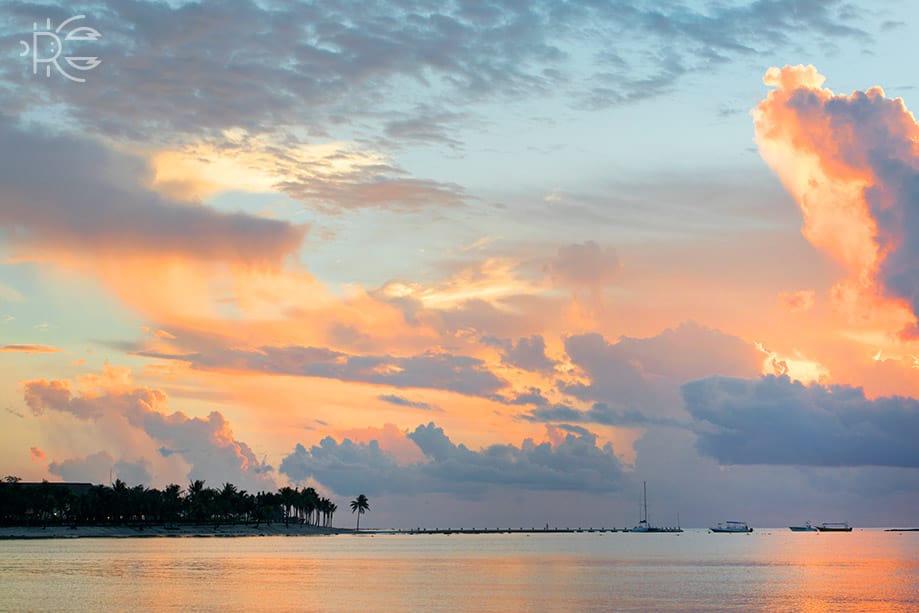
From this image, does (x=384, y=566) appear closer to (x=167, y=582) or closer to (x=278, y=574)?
(x=278, y=574)

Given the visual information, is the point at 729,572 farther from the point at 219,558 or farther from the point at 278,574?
the point at 219,558

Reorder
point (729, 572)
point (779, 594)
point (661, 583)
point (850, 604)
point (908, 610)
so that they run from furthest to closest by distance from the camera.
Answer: point (729, 572), point (661, 583), point (779, 594), point (850, 604), point (908, 610)

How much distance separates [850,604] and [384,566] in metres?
88.4

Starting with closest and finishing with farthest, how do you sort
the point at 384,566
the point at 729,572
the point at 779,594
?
the point at 779,594 → the point at 729,572 → the point at 384,566

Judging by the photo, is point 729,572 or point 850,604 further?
point 729,572

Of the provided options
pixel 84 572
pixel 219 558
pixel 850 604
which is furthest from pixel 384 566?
pixel 850 604

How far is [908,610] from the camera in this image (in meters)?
99.2

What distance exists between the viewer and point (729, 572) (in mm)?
165750

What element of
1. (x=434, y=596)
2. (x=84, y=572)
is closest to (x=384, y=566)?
(x=84, y=572)

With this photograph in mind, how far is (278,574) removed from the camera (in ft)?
477

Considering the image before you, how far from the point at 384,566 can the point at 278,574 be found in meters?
35.2

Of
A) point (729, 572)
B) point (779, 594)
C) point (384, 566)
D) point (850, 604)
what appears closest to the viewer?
point (850, 604)

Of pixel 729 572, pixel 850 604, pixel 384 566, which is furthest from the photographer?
pixel 384 566

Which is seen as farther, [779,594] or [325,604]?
[779,594]
